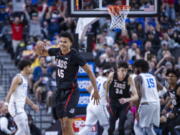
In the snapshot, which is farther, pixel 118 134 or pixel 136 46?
pixel 136 46

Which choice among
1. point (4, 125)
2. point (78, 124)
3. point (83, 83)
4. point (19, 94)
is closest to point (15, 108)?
point (19, 94)

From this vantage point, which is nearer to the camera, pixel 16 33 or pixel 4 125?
pixel 4 125

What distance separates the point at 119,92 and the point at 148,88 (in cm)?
70

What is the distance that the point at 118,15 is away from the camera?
16578mm

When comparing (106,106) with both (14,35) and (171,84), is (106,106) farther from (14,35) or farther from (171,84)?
(14,35)

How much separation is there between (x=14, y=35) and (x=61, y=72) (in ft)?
43.8

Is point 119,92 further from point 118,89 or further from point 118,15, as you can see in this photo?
point 118,15

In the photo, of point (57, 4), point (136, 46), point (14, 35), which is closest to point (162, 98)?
point (136, 46)

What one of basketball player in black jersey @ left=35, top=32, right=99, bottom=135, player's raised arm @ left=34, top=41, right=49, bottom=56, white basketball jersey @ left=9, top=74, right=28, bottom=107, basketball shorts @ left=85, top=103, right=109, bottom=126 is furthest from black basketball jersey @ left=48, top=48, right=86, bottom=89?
basketball shorts @ left=85, top=103, right=109, bottom=126

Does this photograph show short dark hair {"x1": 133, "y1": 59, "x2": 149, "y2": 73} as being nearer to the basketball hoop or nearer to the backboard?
the basketball hoop

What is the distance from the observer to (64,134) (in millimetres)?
13336

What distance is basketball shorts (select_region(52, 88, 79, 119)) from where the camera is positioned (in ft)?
43.7

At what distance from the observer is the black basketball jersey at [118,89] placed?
53.0ft

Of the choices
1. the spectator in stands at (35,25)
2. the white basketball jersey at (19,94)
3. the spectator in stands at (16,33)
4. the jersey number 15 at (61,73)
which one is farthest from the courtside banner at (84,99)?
the spectator in stands at (35,25)
